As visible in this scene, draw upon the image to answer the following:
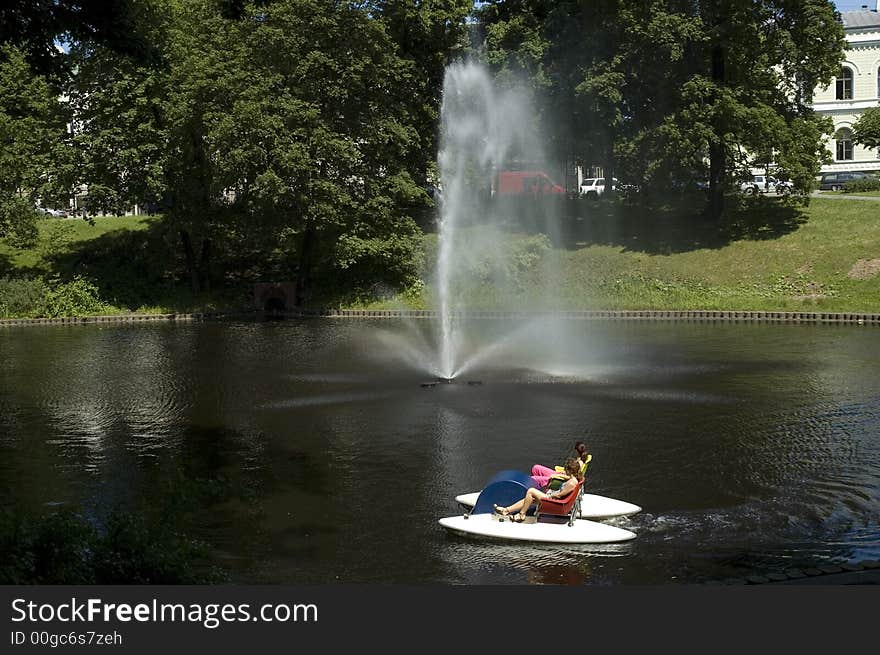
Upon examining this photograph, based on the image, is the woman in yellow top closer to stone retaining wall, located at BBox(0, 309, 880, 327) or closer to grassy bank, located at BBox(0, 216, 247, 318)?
stone retaining wall, located at BBox(0, 309, 880, 327)

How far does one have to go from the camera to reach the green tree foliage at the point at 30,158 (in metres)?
57.7

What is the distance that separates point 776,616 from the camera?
13.0m

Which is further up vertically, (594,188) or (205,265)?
(594,188)

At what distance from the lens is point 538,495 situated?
18.4 meters

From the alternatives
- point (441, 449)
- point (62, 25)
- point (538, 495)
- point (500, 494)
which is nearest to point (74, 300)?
point (62, 25)

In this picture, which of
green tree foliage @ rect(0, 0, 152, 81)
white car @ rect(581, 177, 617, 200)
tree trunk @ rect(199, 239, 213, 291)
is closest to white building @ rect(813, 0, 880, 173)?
white car @ rect(581, 177, 617, 200)

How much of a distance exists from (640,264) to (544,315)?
9.83 metres

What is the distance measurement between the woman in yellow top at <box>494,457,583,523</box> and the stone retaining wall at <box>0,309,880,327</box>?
3439 centimetres

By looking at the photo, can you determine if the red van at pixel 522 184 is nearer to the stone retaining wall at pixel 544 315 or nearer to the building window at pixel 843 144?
the stone retaining wall at pixel 544 315

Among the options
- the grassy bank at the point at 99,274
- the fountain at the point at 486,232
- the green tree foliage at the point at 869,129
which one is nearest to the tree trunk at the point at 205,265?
the grassy bank at the point at 99,274

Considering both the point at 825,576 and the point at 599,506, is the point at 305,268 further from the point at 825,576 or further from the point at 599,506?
the point at 825,576

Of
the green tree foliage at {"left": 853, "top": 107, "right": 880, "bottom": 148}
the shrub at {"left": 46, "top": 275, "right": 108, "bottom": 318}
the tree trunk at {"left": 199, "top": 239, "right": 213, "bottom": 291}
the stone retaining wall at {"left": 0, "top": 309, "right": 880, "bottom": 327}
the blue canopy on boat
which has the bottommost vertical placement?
the blue canopy on boat

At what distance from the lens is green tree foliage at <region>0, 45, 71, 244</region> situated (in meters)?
57.7

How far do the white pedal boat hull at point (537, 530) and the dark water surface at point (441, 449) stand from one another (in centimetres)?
20
